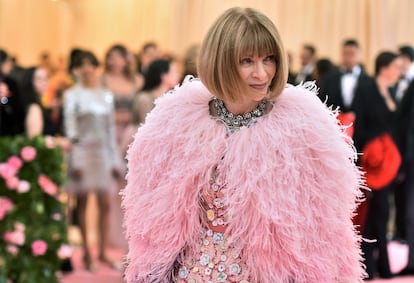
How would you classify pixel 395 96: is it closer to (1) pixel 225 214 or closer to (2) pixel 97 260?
(2) pixel 97 260

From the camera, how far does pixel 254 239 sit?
2.59m

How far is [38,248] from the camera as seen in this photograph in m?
5.80

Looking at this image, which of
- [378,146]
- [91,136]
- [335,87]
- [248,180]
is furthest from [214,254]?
[335,87]

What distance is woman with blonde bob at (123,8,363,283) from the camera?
2.58m

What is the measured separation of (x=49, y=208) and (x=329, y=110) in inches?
138

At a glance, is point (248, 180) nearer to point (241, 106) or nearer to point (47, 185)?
point (241, 106)

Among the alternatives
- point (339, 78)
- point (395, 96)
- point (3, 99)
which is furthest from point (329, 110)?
point (395, 96)

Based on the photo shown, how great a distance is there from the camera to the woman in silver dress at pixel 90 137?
7086 millimetres

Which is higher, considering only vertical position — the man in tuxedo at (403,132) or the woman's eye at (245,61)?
the woman's eye at (245,61)

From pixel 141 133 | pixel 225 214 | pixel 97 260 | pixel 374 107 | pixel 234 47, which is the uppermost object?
pixel 234 47

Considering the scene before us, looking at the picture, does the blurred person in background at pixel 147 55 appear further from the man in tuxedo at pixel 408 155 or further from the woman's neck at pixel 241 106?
the woman's neck at pixel 241 106

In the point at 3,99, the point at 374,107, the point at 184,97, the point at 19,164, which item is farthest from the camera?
the point at 374,107

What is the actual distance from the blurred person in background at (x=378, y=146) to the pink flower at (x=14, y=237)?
2538mm

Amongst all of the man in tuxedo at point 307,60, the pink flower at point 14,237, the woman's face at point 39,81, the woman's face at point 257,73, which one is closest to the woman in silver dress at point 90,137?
the woman's face at point 39,81
